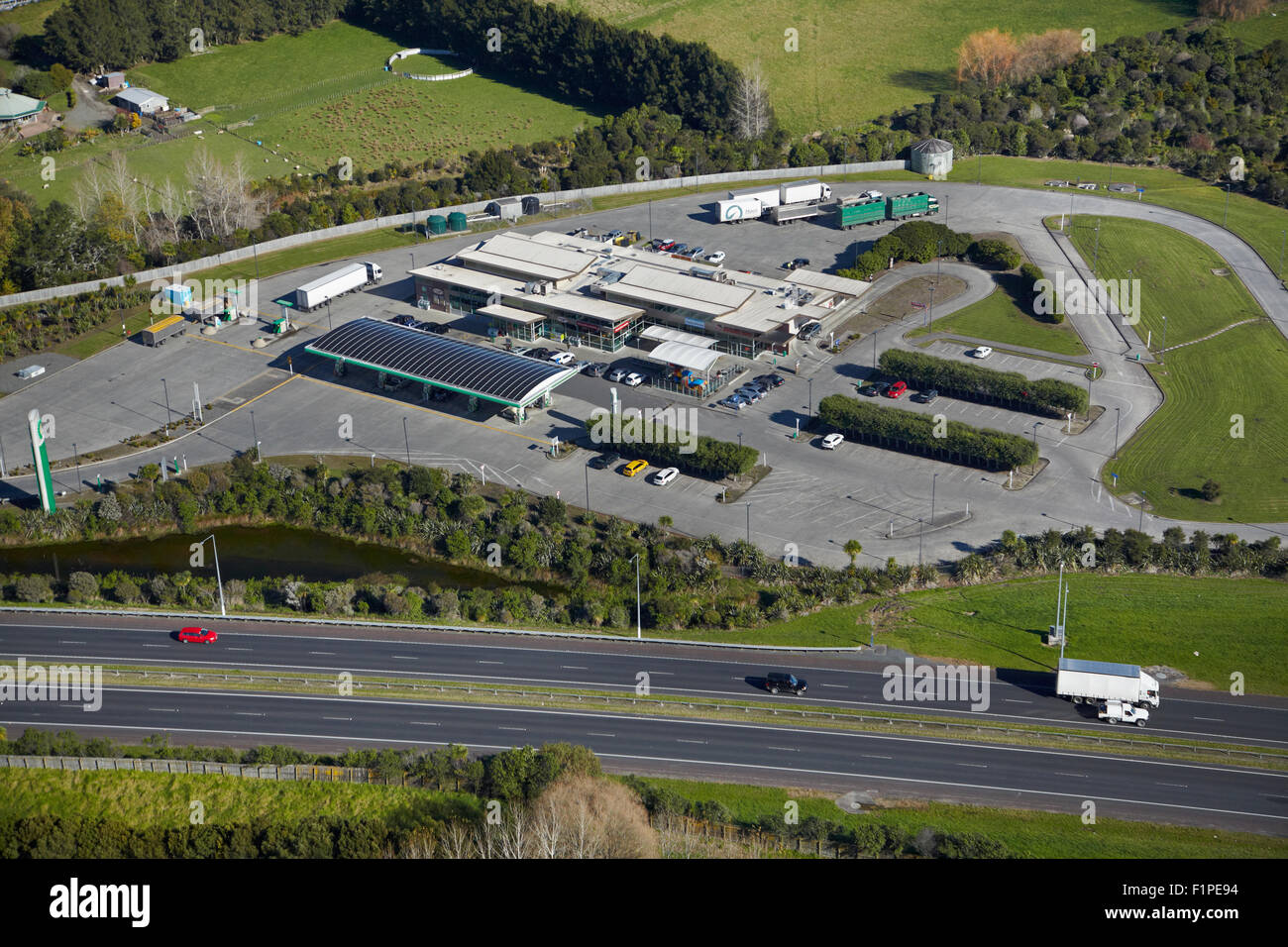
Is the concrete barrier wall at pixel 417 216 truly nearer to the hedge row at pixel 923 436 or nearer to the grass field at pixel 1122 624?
the hedge row at pixel 923 436

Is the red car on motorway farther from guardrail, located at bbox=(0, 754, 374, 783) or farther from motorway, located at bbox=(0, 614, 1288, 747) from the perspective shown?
guardrail, located at bbox=(0, 754, 374, 783)

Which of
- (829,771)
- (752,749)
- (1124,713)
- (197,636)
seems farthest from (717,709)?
(197,636)

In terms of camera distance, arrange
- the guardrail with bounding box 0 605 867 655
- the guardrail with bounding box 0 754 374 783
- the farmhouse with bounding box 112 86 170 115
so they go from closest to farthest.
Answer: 1. the guardrail with bounding box 0 754 374 783
2. the guardrail with bounding box 0 605 867 655
3. the farmhouse with bounding box 112 86 170 115

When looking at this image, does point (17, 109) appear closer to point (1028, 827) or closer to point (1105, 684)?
point (1105, 684)

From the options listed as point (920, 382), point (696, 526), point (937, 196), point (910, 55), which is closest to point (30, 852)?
point (696, 526)

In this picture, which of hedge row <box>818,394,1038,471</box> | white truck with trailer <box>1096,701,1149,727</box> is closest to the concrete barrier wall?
hedge row <box>818,394,1038,471</box>
